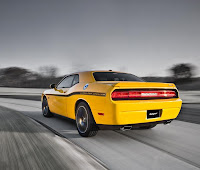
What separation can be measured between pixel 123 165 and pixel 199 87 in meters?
32.9

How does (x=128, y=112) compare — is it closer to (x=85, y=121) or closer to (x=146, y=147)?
(x=146, y=147)

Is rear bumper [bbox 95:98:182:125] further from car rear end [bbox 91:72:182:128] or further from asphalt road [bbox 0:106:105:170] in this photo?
asphalt road [bbox 0:106:105:170]

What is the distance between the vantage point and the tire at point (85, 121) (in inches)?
140

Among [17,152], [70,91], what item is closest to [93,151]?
[17,152]

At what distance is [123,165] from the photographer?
246cm

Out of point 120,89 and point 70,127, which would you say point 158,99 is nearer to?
point 120,89

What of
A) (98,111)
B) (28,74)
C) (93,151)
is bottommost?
(93,151)

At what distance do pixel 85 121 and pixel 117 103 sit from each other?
99 cm

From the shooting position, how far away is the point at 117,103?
3.09 m

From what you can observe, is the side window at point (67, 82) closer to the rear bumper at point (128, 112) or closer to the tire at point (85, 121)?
Result: the tire at point (85, 121)

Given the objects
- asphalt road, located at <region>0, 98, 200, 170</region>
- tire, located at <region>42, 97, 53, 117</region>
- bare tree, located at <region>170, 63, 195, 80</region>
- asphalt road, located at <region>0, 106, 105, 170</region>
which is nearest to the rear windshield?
asphalt road, located at <region>0, 98, 200, 170</region>

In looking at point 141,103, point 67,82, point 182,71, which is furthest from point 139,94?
point 182,71

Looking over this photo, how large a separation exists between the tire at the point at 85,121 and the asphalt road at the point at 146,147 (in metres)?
0.13

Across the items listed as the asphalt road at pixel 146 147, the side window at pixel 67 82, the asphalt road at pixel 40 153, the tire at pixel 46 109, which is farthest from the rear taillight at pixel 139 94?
the tire at pixel 46 109
